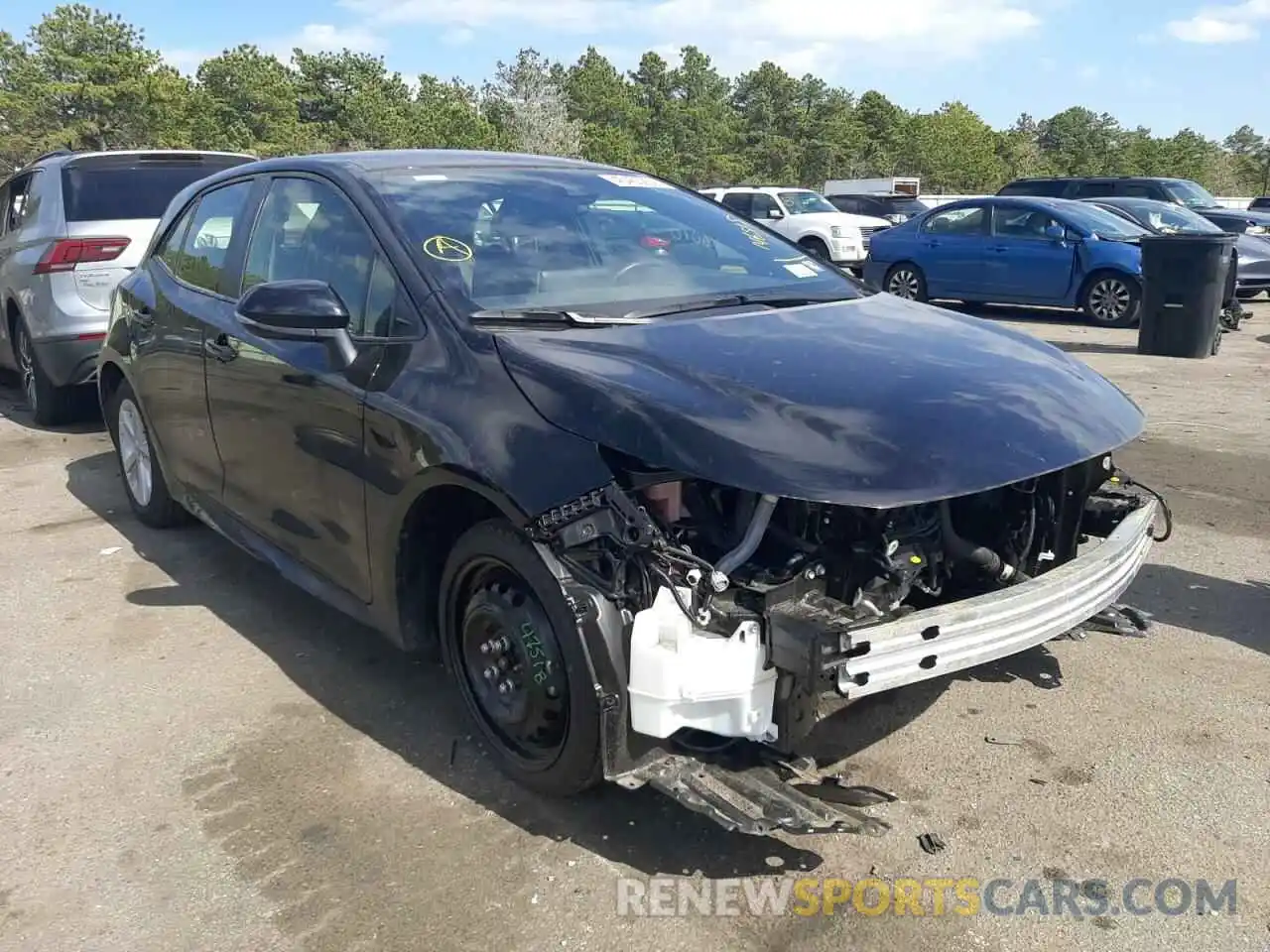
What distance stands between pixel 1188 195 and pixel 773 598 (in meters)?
20.4

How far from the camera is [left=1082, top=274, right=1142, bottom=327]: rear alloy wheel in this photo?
12.8 m

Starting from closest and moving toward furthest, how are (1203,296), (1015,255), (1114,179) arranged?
(1203,296) → (1015,255) → (1114,179)

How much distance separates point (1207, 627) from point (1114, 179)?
17.9 m

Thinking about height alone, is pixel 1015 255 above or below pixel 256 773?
above

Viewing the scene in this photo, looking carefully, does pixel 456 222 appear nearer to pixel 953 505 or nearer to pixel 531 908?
pixel 953 505

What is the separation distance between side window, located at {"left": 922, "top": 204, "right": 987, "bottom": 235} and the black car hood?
1156 centimetres

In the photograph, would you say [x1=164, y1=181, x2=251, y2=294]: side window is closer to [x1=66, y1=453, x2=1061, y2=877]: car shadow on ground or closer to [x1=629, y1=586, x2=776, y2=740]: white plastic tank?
[x1=66, y1=453, x2=1061, y2=877]: car shadow on ground

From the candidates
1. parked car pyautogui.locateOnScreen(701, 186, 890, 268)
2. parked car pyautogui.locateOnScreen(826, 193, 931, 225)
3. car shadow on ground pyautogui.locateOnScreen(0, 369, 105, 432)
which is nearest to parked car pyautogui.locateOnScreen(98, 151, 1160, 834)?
car shadow on ground pyautogui.locateOnScreen(0, 369, 105, 432)

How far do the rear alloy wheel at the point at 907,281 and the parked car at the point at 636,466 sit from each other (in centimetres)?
1120

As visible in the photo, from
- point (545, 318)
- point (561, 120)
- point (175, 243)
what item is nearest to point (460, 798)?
point (545, 318)

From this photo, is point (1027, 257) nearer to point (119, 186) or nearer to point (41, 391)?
point (119, 186)

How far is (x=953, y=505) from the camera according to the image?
311 centimetres

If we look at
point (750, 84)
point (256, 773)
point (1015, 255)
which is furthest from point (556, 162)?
point (750, 84)

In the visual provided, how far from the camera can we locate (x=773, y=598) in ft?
8.48
